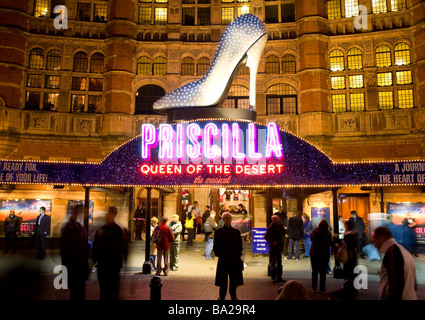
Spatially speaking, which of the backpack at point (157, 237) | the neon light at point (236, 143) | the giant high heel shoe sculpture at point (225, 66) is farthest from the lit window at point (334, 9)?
the backpack at point (157, 237)

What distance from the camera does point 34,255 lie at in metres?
13.9

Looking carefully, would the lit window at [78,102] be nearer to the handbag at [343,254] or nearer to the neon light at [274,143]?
the neon light at [274,143]

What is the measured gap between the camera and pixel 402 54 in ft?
61.1

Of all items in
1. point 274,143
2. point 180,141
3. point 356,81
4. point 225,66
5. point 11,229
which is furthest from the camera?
point 356,81

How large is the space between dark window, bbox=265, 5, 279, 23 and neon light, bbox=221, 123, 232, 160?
12719 millimetres

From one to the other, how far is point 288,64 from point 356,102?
4668 millimetres

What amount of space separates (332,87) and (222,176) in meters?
12.1

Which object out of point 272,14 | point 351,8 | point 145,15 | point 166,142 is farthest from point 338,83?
point 166,142

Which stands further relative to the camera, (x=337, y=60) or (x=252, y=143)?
(x=337, y=60)

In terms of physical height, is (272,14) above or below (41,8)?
above

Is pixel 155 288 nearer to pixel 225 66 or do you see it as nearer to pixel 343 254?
pixel 343 254

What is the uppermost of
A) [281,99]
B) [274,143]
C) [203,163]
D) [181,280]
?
[281,99]

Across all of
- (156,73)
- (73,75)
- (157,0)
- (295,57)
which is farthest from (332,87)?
(73,75)

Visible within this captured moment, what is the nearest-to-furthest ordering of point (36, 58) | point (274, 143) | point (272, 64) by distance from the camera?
point (274, 143) < point (36, 58) < point (272, 64)
